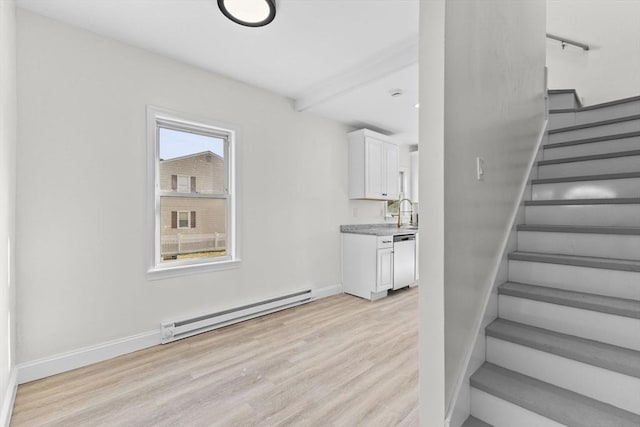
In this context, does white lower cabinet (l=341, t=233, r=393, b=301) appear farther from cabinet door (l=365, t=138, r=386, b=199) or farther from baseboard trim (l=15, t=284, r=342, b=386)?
baseboard trim (l=15, t=284, r=342, b=386)

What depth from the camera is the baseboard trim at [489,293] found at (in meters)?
1.29

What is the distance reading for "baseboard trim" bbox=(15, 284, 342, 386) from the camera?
207 cm

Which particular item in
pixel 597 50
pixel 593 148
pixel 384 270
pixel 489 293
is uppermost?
pixel 597 50

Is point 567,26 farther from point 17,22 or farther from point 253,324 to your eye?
point 17,22

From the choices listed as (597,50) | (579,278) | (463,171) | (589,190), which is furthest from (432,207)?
(597,50)

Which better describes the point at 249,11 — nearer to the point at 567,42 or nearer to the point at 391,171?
the point at 391,171

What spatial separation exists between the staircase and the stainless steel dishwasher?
224cm

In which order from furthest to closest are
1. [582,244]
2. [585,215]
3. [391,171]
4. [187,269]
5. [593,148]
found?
1. [391,171]
2. [187,269]
3. [593,148]
4. [585,215]
5. [582,244]

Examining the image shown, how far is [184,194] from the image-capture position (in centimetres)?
290

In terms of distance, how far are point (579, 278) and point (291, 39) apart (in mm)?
2568

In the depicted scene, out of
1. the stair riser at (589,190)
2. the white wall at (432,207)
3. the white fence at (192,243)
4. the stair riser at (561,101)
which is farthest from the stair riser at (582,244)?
the white fence at (192,243)

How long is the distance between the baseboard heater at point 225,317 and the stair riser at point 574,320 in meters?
2.39

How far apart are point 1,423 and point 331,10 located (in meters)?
3.11

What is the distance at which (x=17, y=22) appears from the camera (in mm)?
2041
